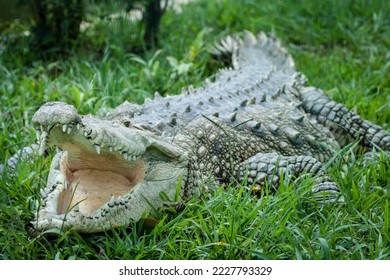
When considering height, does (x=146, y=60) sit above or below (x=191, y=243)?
below

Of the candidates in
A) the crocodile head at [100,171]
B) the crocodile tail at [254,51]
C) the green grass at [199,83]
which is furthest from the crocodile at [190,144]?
the crocodile tail at [254,51]

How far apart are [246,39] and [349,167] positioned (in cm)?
258

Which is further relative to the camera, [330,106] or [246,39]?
[246,39]

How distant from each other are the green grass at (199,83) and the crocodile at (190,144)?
0.12 metres

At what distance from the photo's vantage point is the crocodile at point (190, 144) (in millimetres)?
A: 3215

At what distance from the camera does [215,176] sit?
3971 mm

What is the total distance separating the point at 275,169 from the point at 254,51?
245 centimetres

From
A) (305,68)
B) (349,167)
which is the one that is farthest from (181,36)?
(349,167)

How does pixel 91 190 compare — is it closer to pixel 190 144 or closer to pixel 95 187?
pixel 95 187

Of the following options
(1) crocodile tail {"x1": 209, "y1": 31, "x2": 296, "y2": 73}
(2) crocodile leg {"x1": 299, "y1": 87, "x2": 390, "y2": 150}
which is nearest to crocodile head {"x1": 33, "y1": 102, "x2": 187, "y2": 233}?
(2) crocodile leg {"x1": 299, "y1": 87, "x2": 390, "y2": 150}

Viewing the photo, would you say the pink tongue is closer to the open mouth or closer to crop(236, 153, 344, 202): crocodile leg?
the open mouth

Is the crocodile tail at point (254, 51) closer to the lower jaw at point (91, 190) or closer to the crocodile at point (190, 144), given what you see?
the crocodile at point (190, 144)

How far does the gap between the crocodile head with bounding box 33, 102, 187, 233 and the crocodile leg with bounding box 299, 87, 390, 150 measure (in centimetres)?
167

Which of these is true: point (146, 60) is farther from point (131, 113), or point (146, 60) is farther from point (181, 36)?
point (131, 113)
